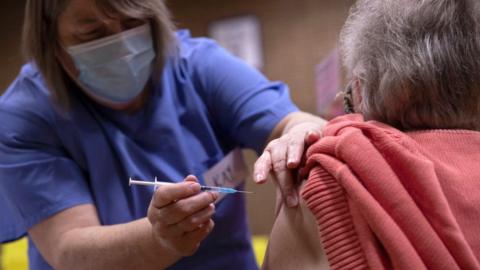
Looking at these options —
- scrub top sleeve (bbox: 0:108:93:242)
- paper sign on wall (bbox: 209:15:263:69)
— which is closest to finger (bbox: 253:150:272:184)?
scrub top sleeve (bbox: 0:108:93:242)

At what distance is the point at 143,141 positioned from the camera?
1424 millimetres

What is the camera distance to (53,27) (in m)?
1.37

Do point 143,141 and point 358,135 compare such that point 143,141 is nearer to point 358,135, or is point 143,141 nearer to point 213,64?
point 213,64

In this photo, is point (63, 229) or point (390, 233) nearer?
point (390, 233)

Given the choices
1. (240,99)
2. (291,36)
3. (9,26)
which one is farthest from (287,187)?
(9,26)

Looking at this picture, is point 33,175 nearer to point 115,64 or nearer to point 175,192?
point 115,64

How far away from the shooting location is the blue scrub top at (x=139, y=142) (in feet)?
4.29

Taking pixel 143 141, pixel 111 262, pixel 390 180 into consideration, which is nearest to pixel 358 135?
pixel 390 180

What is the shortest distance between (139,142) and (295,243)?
597 millimetres

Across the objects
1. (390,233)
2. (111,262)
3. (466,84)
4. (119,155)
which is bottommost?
(111,262)

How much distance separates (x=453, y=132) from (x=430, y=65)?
0.37 feet

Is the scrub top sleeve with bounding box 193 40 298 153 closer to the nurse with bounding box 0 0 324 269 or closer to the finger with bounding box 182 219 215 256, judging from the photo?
the nurse with bounding box 0 0 324 269

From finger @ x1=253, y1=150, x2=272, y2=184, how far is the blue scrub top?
35 centimetres

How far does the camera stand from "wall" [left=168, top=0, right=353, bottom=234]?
3607 millimetres
